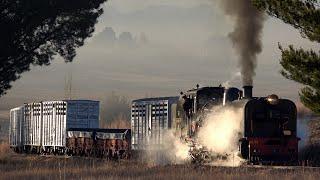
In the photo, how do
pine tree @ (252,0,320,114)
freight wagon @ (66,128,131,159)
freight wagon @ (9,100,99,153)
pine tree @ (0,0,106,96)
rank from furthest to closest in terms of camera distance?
freight wagon @ (9,100,99,153) → freight wagon @ (66,128,131,159) → pine tree @ (0,0,106,96) → pine tree @ (252,0,320,114)

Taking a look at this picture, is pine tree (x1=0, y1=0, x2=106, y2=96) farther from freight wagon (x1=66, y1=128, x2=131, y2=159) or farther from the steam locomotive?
the steam locomotive

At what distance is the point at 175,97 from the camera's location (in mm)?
33625

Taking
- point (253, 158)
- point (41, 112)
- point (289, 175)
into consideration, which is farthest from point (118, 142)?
point (289, 175)

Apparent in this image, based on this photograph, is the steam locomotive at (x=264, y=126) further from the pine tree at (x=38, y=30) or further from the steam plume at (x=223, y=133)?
the pine tree at (x=38, y=30)

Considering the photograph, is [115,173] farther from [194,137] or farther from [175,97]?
[175,97]

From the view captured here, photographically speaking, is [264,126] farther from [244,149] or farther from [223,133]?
[223,133]

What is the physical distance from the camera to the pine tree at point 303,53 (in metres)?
21.9

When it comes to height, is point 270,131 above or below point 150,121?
below

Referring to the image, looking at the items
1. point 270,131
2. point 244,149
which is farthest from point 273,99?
point 244,149

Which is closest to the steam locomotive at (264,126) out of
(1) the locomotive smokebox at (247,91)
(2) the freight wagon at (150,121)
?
(1) the locomotive smokebox at (247,91)

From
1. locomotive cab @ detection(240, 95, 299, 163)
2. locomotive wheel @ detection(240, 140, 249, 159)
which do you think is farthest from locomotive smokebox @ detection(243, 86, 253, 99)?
locomotive wheel @ detection(240, 140, 249, 159)

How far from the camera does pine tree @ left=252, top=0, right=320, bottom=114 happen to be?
862 inches

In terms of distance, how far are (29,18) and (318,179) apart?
19.3m

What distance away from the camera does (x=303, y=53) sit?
22.0 m
